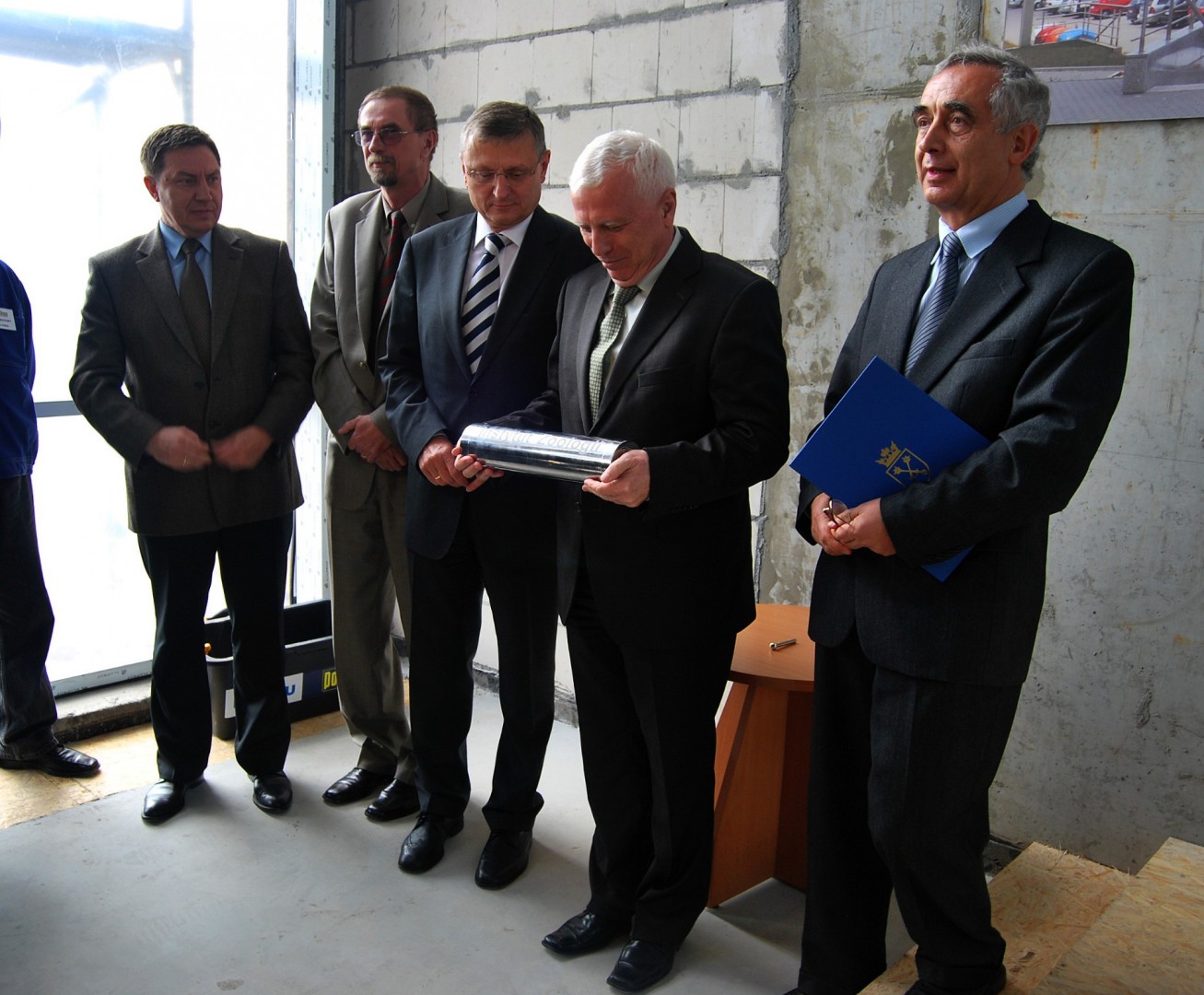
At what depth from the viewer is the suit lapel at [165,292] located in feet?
8.80

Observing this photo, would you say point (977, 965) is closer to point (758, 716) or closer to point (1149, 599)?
point (758, 716)

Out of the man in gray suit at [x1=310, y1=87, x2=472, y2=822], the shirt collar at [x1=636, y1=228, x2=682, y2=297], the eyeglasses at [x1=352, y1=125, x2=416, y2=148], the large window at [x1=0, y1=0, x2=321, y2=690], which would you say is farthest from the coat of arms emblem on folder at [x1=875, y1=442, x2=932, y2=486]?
the large window at [x1=0, y1=0, x2=321, y2=690]

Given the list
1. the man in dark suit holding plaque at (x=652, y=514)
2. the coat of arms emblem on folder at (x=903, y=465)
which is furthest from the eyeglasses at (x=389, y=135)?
the coat of arms emblem on folder at (x=903, y=465)

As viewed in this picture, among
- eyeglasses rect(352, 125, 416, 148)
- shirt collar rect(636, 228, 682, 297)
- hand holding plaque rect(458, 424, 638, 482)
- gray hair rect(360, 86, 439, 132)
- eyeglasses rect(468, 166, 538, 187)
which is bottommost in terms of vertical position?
hand holding plaque rect(458, 424, 638, 482)

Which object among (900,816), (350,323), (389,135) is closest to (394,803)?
(350,323)

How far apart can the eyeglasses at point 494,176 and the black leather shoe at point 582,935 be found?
1.60 metres

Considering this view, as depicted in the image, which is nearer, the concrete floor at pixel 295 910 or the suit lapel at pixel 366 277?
the concrete floor at pixel 295 910

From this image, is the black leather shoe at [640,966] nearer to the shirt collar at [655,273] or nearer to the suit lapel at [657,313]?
the suit lapel at [657,313]

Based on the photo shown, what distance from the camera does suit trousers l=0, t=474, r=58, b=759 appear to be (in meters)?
2.99

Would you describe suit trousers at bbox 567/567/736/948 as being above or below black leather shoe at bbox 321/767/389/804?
above

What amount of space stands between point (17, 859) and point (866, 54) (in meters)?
2.89

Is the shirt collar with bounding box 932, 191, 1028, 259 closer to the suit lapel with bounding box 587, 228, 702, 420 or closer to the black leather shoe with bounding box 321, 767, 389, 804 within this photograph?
the suit lapel with bounding box 587, 228, 702, 420

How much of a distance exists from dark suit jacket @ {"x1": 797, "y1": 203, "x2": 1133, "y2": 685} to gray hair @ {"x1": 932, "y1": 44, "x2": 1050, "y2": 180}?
136 millimetres

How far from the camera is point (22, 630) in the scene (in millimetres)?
3055
